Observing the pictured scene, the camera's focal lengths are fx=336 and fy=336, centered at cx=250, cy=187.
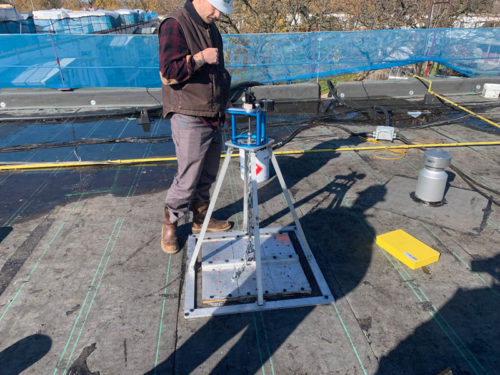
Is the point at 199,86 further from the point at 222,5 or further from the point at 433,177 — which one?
the point at 433,177

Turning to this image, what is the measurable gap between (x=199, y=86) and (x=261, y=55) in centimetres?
789

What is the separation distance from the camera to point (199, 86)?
9.25 feet

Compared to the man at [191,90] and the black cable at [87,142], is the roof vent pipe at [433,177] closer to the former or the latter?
the man at [191,90]

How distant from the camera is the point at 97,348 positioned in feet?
7.97

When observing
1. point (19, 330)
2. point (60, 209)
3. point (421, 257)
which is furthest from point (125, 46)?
point (421, 257)

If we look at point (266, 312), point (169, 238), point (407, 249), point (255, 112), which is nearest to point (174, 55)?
point (255, 112)

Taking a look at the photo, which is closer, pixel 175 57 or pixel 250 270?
pixel 175 57

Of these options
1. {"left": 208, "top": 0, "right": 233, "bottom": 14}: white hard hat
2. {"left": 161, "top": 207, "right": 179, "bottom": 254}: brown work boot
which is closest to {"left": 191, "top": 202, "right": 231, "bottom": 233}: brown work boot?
{"left": 161, "top": 207, "right": 179, "bottom": 254}: brown work boot

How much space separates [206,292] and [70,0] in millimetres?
76903

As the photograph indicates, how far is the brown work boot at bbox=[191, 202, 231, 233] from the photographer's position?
3704 mm

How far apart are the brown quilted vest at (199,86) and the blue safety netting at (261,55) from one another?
24.6 ft

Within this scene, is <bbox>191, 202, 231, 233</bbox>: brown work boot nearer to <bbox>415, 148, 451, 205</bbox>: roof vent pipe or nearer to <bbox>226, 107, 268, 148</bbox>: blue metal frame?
<bbox>226, 107, 268, 148</bbox>: blue metal frame

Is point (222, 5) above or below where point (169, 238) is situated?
above

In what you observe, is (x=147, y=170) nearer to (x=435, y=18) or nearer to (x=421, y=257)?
(x=421, y=257)
